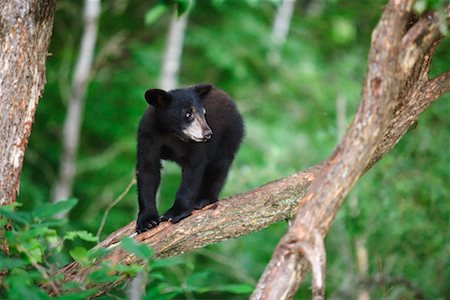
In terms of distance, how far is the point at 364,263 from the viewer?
1161 centimetres

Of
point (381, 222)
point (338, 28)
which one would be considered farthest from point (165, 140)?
point (338, 28)

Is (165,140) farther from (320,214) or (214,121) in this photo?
(320,214)

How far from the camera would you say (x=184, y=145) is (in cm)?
631

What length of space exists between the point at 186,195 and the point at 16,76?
61.0 inches

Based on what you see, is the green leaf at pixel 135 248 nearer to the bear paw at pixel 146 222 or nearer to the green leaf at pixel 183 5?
the bear paw at pixel 146 222

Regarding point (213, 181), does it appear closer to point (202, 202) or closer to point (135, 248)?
point (202, 202)

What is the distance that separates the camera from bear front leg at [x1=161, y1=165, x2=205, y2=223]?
573cm

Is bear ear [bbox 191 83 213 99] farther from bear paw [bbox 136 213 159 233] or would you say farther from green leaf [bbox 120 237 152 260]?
green leaf [bbox 120 237 152 260]

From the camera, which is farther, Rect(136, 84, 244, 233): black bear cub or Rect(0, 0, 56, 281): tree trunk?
Rect(136, 84, 244, 233): black bear cub

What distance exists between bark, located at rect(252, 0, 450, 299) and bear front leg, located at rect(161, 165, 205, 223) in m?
1.76

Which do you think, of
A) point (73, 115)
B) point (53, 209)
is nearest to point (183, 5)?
point (53, 209)

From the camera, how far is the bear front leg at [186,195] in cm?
573

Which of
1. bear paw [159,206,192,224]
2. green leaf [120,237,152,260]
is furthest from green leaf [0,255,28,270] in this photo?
bear paw [159,206,192,224]

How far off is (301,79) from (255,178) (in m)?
3.63
